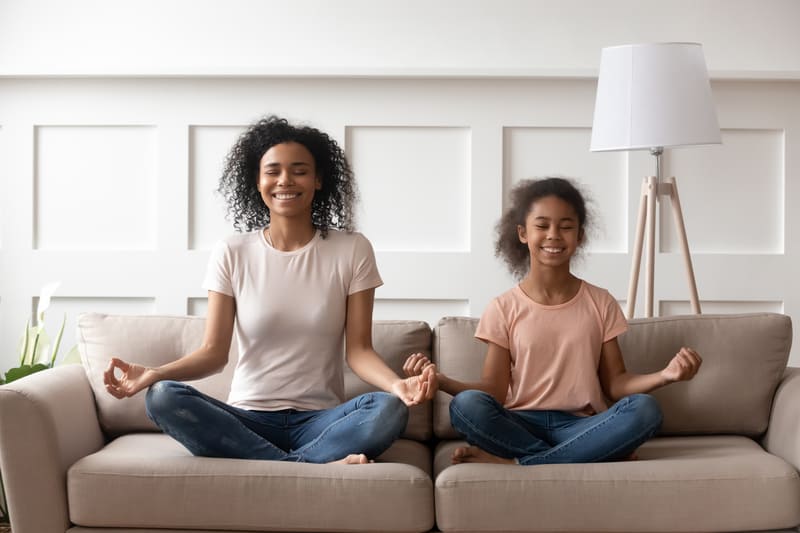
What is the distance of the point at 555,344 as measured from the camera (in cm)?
236

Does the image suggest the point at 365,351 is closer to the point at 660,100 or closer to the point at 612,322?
the point at 612,322

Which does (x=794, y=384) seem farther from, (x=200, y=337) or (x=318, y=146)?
(x=200, y=337)

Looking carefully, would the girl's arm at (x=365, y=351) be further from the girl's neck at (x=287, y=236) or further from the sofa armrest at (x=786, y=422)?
the sofa armrest at (x=786, y=422)

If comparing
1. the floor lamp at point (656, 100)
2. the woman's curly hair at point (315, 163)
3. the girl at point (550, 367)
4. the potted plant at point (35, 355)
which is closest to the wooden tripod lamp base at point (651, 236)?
the floor lamp at point (656, 100)

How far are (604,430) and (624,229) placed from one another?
1.39 m

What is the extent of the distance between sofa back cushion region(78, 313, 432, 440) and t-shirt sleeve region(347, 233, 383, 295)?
0.68 feet

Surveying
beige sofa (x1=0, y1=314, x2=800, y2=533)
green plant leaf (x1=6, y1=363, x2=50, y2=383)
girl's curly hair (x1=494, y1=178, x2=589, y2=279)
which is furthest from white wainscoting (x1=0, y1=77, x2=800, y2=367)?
beige sofa (x1=0, y1=314, x2=800, y2=533)

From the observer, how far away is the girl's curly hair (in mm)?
2428

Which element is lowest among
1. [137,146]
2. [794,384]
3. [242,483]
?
[242,483]

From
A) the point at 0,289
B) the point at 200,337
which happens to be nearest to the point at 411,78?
the point at 200,337

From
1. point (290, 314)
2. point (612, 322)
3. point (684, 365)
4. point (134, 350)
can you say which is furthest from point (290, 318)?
point (684, 365)

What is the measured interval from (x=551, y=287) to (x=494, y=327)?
0.18 metres

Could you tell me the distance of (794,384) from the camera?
2.38 metres

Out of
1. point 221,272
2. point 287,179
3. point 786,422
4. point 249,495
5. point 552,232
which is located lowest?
point 249,495
